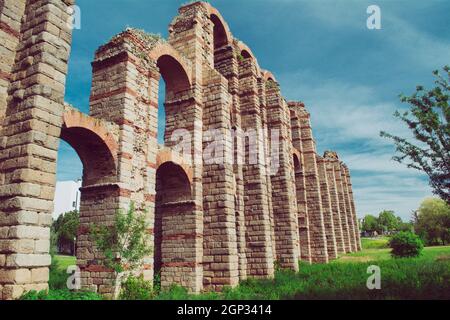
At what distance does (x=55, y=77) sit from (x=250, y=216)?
35.7 ft

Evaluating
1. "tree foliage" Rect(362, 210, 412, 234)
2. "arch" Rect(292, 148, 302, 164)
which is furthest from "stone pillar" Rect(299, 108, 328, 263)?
"tree foliage" Rect(362, 210, 412, 234)

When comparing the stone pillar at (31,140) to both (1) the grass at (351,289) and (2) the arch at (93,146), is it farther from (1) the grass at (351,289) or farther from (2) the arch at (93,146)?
(1) the grass at (351,289)

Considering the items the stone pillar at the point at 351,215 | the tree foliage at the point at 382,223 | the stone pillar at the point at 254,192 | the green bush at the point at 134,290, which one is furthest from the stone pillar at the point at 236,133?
the tree foliage at the point at 382,223

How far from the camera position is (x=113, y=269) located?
8945 mm

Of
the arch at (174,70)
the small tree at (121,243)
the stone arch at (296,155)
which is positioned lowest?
the small tree at (121,243)

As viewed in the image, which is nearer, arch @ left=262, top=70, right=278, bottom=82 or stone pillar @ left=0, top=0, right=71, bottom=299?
stone pillar @ left=0, top=0, right=71, bottom=299

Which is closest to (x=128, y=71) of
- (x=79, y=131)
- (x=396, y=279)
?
(x=79, y=131)

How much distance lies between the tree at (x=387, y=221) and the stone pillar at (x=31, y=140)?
95.4 meters

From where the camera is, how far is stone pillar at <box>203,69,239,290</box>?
40.8 feet

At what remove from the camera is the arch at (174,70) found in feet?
44.3

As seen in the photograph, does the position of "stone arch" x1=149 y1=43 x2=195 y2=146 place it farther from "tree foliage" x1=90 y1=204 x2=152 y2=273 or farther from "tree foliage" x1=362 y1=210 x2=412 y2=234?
"tree foliage" x1=362 y1=210 x2=412 y2=234

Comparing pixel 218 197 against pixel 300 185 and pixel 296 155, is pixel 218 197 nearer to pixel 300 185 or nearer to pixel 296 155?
pixel 300 185

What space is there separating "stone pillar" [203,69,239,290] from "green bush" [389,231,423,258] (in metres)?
15.3
